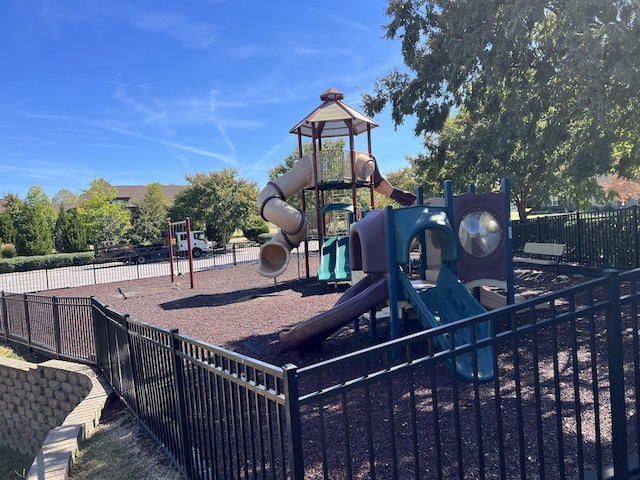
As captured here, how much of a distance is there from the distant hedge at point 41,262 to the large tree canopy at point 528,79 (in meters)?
27.7

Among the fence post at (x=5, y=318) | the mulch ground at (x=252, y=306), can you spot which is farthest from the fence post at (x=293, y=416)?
the fence post at (x=5, y=318)

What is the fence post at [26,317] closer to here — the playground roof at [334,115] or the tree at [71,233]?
the playground roof at [334,115]

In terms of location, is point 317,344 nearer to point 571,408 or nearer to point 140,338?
point 140,338

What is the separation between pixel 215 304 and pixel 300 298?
2.26 meters

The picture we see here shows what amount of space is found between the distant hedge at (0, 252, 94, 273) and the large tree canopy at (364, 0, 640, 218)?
27.7m

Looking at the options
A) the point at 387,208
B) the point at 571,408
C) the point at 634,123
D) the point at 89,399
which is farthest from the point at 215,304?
the point at 634,123

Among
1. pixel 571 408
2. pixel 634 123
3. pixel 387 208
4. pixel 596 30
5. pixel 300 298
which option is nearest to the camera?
pixel 571 408

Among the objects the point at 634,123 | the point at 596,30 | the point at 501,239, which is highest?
the point at 596,30

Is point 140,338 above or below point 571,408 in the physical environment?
above

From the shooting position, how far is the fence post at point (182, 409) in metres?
3.44

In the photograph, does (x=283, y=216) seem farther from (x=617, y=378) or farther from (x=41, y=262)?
(x=41, y=262)

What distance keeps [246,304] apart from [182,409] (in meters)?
7.81

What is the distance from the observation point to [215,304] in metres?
11.8

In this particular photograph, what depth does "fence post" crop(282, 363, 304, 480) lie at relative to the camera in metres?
1.98
